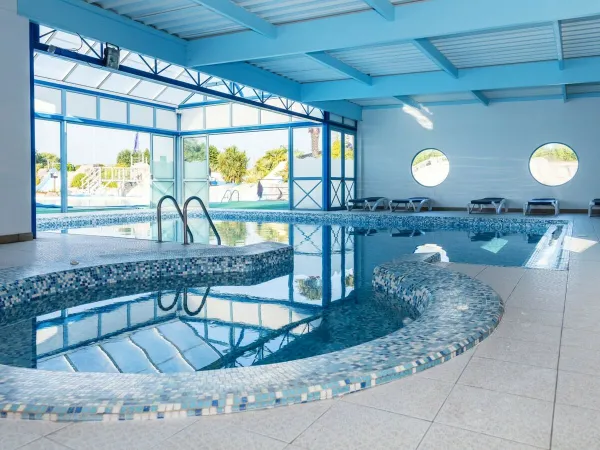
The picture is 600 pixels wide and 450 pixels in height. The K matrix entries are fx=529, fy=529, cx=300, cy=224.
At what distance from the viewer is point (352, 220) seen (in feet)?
40.2

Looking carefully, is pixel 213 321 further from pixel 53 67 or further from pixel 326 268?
pixel 53 67

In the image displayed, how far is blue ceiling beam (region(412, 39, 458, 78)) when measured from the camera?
8.24 m

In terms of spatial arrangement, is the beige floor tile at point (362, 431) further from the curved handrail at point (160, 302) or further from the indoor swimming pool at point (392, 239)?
the indoor swimming pool at point (392, 239)

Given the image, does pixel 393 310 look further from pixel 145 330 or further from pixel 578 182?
pixel 578 182

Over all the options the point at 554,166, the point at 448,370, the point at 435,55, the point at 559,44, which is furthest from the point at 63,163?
the point at 554,166

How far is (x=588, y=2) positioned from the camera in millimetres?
5984

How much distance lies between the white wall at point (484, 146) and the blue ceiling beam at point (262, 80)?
217cm

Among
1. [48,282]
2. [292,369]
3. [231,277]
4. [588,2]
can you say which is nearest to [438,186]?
[588,2]

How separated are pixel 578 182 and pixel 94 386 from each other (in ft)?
43.7

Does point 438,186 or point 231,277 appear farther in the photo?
point 438,186

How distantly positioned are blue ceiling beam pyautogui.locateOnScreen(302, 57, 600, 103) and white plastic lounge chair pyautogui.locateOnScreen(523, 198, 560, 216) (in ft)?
10.2

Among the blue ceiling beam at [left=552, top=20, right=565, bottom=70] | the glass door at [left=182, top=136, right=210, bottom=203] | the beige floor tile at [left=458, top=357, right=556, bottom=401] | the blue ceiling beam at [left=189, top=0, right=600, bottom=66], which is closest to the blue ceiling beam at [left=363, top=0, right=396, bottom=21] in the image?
the blue ceiling beam at [left=189, top=0, right=600, bottom=66]

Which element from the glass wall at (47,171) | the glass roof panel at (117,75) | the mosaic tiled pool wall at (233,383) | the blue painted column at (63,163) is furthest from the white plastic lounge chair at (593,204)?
the glass wall at (47,171)

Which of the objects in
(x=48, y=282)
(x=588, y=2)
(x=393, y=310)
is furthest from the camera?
(x=588, y=2)
